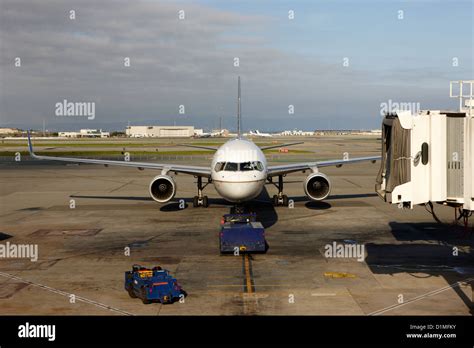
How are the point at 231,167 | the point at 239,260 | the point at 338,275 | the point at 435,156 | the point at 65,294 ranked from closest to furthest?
the point at 435,156 → the point at 65,294 → the point at 338,275 → the point at 239,260 → the point at 231,167

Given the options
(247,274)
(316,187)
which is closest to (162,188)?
(316,187)

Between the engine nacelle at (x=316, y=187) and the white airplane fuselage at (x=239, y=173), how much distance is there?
494 cm

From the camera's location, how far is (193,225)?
30.7m

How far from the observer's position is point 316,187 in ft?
115

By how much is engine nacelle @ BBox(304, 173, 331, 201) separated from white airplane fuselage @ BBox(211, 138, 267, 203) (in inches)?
195

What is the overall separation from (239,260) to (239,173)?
7508mm

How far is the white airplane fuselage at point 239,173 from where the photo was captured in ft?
94.1

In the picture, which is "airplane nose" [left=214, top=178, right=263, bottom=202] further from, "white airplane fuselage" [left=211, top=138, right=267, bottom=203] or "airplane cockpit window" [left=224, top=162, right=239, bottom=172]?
"airplane cockpit window" [left=224, top=162, right=239, bottom=172]

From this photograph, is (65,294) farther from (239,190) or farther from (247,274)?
(239,190)

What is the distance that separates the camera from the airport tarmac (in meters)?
16.4

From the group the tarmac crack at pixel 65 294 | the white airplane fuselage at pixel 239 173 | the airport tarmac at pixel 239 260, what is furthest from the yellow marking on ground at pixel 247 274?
the white airplane fuselage at pixel 239 173
